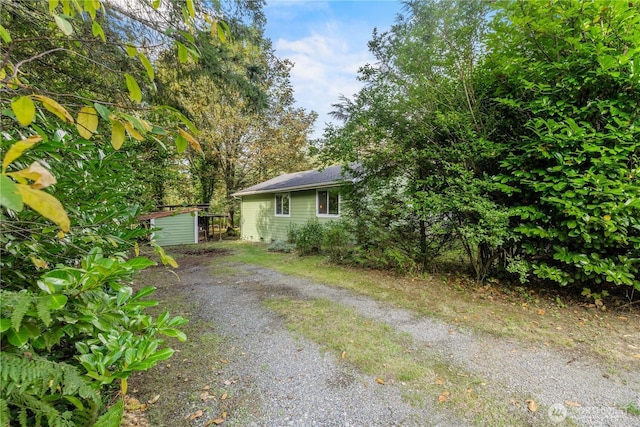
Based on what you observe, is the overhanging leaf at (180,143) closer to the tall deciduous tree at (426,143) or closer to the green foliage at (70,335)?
the green foliage at (70,335)

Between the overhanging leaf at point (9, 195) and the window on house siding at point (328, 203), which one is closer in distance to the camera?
the overhanging leaf at point (9, 195)

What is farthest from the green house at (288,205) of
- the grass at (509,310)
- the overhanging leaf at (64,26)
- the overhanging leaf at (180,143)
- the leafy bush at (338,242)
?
the overhanging leaf at (64,26)

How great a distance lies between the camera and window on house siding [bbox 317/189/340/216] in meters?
9.89

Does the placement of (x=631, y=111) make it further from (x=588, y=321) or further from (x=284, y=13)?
(x=284, y=13)

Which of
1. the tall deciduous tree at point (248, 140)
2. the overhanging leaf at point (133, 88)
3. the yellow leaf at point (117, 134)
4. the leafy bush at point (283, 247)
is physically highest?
the tall deciduous tree at point (248, 140)

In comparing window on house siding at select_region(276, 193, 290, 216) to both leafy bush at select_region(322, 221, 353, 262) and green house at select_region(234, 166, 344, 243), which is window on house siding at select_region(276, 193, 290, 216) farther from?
leafy bush at select_region(322, 221, 353, 262)

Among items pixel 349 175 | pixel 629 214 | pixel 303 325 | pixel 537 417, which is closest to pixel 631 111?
pixel 629 214

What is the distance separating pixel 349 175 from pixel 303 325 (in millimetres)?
4044

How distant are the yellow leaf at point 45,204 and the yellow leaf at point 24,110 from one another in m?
0.32

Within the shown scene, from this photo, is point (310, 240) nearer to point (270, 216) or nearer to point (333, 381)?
point (270, 216)

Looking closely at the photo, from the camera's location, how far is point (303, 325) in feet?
12.0

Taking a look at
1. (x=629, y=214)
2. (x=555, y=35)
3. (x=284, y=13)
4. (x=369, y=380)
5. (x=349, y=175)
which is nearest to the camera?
(x=369, y=380)

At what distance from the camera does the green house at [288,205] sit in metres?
10.3

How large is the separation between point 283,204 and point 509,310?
33.0ft
